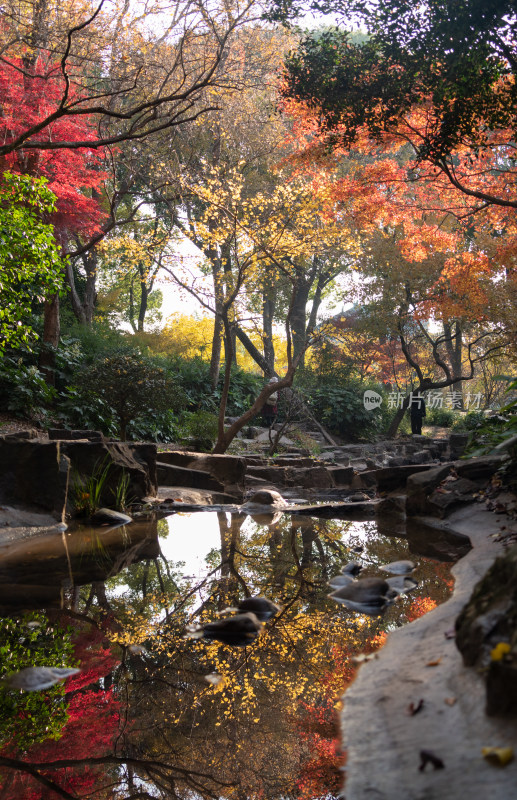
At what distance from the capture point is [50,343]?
1314 centimetres

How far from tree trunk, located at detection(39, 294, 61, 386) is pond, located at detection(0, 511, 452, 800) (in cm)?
776

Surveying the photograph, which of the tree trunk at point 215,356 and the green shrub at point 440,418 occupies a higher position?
the tree trunk at point 215,356

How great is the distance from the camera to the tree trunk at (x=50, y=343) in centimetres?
1291

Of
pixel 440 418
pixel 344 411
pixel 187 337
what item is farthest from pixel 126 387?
pixel 440 418

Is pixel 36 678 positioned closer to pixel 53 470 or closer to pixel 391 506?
pixel 53 470

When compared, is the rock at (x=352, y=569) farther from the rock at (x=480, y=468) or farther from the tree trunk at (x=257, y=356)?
the tree trunk at (x=257, y=356)

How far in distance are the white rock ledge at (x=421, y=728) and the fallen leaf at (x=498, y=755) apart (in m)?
0.01

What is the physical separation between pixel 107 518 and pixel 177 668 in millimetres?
4205

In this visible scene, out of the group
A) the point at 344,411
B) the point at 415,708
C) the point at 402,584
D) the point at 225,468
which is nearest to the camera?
the point at 415,708

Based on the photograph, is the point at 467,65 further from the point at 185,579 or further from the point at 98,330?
the point at 98,330

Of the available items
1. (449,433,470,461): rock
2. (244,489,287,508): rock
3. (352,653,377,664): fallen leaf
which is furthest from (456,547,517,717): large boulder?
(449,433,470,461): rock

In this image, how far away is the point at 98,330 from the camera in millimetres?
18984

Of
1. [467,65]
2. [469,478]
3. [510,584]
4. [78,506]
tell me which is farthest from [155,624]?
[467,65]

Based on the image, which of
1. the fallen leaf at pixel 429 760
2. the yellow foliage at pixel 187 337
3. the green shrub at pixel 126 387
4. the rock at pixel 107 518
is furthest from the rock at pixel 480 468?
the yellow foliage at pixel 187 337
